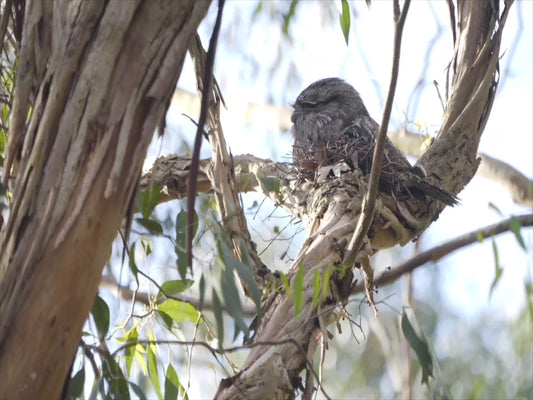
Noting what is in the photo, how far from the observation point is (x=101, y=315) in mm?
1883

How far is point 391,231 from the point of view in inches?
102

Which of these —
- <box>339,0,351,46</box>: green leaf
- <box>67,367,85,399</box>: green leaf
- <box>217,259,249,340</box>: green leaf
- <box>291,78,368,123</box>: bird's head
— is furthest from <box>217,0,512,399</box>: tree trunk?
<box>291,78,368,123</box>: bird's head

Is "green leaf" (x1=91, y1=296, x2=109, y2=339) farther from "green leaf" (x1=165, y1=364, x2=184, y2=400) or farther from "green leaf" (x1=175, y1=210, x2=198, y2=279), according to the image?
"green leaf" (x1=175, y1=210, x2=198, y2=279)

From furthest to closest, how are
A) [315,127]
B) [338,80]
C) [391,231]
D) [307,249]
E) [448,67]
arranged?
[338,80], [315,127], [448,67], [391,231], [307,249]

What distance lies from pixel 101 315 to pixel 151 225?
0.79 ft

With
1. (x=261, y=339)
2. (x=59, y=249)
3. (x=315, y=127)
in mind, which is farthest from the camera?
(x=315, y=127)

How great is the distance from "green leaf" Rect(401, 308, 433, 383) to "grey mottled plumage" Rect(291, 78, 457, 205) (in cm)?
101

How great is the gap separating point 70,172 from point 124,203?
102 mm

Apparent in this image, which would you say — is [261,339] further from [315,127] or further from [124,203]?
[315,127]

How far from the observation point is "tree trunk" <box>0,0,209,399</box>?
1296mm

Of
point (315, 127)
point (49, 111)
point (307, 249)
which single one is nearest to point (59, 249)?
point (49, 111)

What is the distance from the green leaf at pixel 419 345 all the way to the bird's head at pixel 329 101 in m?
2.30

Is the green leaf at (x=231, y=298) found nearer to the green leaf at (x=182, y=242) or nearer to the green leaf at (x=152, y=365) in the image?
the green leaf at (x=182, y=242)

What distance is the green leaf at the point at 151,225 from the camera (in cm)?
181
